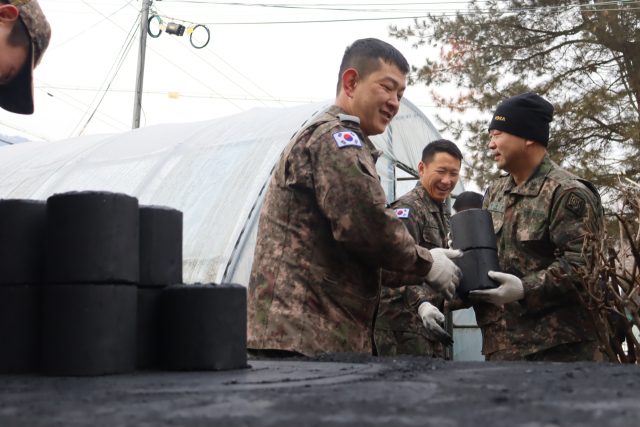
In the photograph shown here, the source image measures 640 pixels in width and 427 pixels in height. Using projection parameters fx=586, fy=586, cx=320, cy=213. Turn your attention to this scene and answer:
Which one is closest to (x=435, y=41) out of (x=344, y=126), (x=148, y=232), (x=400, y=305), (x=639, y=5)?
(x=639, y=5)

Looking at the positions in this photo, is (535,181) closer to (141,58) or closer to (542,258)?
(542,258)

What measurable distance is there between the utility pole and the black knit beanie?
28.2ft

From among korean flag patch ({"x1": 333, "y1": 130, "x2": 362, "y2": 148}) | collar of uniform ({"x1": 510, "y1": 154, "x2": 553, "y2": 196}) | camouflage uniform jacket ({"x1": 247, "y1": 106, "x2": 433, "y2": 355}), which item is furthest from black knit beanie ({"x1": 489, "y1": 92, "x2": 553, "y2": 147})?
korean flag patch ({"x1": 333, "y1": 130, "x2": 362, "y2": 148})

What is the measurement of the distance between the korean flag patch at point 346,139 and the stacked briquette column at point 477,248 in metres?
0.76

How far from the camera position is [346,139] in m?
1.86

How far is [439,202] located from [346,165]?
71.3 inches

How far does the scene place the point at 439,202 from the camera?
138 inches

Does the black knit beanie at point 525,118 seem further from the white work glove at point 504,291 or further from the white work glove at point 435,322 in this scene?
the white work glove at point 435,322

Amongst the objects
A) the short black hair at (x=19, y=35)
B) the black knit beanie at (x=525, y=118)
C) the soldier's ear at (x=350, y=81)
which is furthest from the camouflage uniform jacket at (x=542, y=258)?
the short black hair at (x=19, y=35)

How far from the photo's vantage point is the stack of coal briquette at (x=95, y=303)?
1160 mm

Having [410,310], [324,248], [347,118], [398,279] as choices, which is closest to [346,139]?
[347,118]

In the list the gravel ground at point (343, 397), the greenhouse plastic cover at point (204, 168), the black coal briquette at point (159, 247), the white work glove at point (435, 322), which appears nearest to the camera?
the gravel ground at point (343, 397)

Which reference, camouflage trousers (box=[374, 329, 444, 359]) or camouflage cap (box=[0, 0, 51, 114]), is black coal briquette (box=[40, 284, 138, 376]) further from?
camouflage trousers (box=[374, 329, 444, 359])

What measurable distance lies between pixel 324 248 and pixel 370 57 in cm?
76
